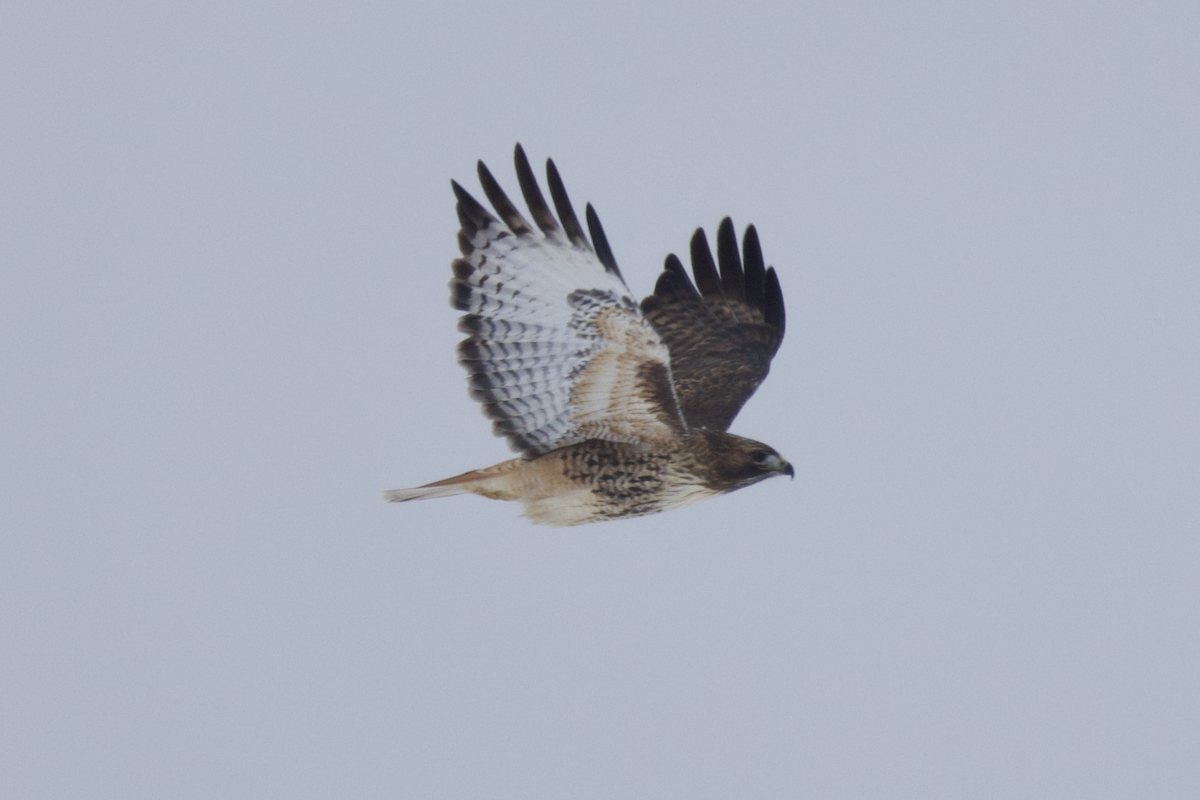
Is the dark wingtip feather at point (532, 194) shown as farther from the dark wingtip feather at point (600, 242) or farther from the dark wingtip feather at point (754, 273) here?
the dark wingtip feather at point (754, 273)

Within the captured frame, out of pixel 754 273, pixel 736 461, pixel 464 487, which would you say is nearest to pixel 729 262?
pixel 754 273

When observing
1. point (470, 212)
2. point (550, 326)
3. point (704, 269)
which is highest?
point (470, 212)

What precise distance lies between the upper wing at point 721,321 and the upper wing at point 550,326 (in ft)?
2.78

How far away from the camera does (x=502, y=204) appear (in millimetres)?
6465

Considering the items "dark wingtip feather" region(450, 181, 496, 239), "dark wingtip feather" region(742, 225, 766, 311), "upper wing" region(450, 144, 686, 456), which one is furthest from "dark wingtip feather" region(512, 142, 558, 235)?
"dark wingtip feather" region(742, 225, 766, 311)

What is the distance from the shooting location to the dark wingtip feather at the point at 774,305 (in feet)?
25.4

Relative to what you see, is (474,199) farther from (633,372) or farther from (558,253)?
(633,372)

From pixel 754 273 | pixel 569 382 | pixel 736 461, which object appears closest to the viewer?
pixel 569 382

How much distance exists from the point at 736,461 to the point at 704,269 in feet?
4.09

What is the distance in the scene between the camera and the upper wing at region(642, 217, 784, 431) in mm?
7523

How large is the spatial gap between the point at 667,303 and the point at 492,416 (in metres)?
1.33

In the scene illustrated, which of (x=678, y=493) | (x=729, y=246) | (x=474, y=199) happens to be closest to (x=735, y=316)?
(x=729, y=246)

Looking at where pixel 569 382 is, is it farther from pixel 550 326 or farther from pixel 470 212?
pixel 470 212

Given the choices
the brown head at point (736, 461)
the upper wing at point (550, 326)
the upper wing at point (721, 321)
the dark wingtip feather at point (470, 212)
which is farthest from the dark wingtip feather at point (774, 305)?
the dark wingtip feather at point (470, 212)
